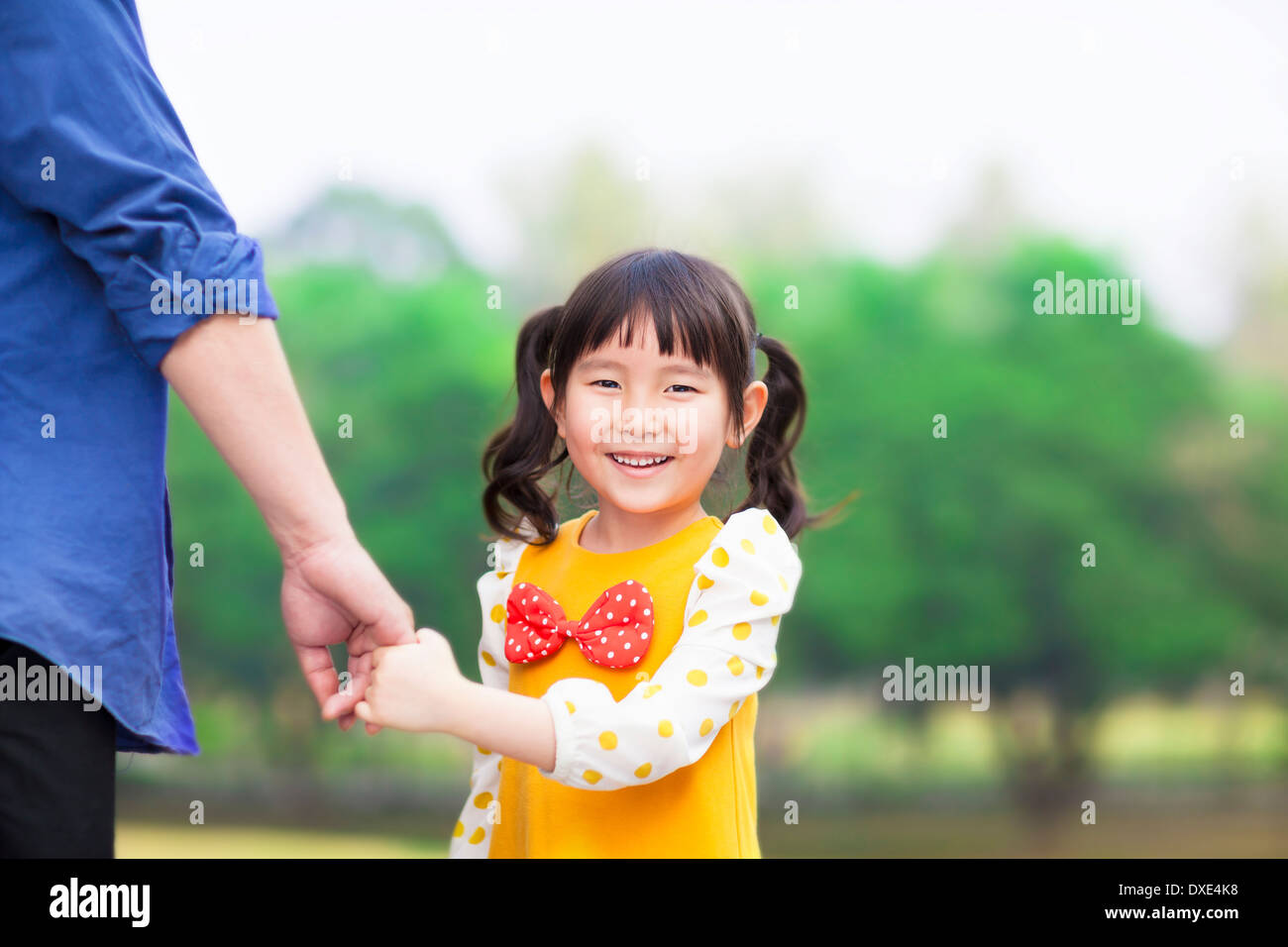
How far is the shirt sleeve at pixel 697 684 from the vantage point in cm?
158

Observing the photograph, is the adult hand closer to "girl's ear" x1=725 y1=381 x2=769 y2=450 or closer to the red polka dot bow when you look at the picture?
the red polka dot bow

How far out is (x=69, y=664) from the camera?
137 centimetres

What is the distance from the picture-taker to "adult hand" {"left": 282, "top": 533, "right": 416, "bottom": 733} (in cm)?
161

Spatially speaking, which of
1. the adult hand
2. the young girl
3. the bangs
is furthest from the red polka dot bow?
the bangs

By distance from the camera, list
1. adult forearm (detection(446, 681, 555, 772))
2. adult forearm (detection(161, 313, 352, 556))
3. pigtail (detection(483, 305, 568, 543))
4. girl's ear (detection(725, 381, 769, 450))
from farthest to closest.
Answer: pigtail (detection(483, 305, 568, 543)) → girl's ear (detection(725, 381, 769, 450)) → adult forearm (detection(446, 681, 555, 772)) → adult forearm (detection(161, 313, 352, 556))

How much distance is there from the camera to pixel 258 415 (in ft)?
4.91

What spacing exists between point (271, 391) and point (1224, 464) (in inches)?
458

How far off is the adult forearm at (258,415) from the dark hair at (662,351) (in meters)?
0.50

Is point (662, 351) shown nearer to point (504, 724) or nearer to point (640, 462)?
point (640, 462)

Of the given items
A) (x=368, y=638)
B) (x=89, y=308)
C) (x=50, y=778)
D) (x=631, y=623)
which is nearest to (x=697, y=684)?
(x=631, y=623)

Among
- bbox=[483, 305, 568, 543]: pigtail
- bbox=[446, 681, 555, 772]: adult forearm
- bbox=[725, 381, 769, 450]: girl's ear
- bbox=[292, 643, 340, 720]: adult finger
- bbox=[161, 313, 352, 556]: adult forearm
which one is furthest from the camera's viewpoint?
bbox=[483, 305, 568, 543]: pigtail

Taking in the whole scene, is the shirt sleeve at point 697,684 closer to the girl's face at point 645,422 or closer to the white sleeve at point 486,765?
the girl's face at point 645,422

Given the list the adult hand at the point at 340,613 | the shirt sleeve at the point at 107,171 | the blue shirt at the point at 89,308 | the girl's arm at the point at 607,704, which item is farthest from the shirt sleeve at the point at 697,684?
the shirt sleeve at the point at 107,171

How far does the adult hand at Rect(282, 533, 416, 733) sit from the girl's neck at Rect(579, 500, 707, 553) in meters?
0.40
